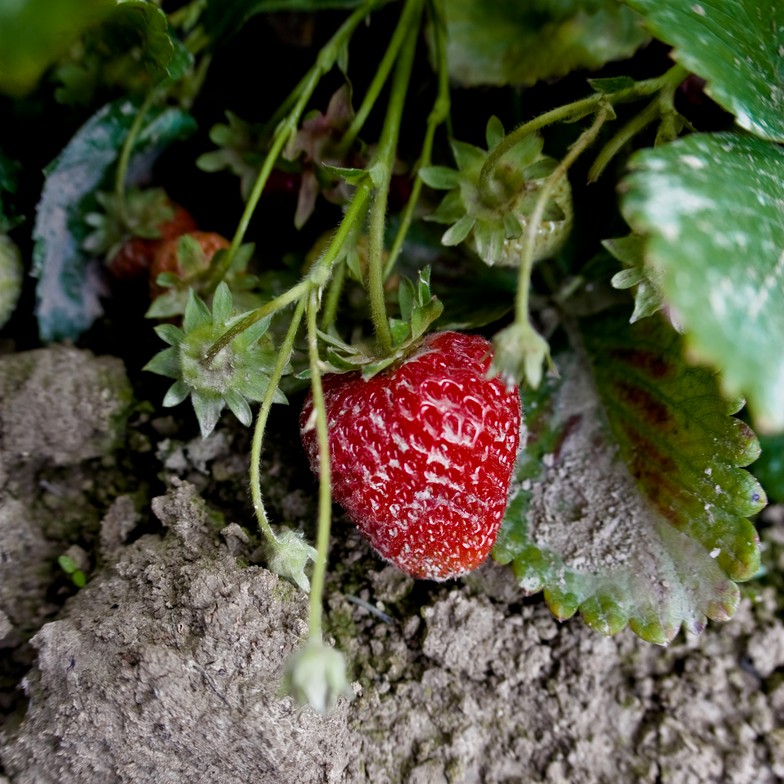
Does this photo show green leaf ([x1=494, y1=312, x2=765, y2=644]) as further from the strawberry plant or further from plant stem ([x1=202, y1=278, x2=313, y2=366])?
plant stem ([x1=202, y1=278, x2=313, y2=366])

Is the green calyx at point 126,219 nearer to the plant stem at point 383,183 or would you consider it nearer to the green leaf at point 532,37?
the plant stem at point 383,183

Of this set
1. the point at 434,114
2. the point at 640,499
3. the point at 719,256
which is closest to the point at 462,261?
the point at 434,114

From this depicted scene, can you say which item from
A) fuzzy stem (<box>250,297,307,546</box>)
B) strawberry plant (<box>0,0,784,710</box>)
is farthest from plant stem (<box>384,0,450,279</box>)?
fuzzy stem (<box>250,297,307,546</box>)

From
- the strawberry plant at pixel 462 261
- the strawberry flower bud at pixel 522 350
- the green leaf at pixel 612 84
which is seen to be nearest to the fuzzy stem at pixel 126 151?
the strawberry plant at pixel 462 261

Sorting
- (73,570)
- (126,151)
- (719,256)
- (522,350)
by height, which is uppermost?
(719,256)

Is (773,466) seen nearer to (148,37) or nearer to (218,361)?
(218,361)

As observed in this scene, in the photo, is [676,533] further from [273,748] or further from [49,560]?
[49,560]
